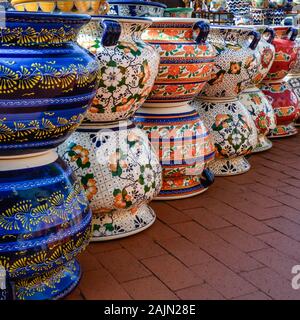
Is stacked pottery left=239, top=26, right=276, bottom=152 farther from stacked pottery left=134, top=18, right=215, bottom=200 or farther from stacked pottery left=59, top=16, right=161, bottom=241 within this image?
stacked pottery left=59, top=16, right=161, bottom=241

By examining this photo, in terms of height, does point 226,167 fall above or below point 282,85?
below

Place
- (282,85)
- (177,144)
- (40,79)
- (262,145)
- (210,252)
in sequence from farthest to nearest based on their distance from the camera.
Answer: (282,85) < (262,145) < (177,144) < (210,252) < (40,79)

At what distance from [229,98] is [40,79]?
1.62 metres

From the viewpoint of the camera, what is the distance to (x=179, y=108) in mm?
2299

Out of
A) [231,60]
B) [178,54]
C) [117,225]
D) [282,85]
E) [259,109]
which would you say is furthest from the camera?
[282,85]

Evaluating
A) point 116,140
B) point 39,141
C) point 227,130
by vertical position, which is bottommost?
point 227,130

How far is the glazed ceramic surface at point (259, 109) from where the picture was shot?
2.97 metres

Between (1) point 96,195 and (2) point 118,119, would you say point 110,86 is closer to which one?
(2) point 118,119

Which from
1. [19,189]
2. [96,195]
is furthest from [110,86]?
[19,189]

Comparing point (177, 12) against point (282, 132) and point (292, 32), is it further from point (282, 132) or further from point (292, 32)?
point (282, 132)

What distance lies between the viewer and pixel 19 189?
1.28m

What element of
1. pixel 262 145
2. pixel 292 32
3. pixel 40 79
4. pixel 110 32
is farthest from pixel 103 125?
pixel 292 32

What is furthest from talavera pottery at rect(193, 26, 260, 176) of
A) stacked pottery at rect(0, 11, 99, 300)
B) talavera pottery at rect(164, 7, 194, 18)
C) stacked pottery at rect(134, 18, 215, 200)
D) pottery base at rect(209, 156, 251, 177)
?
stacked pottery at rect(0, 11, 99, 300)
